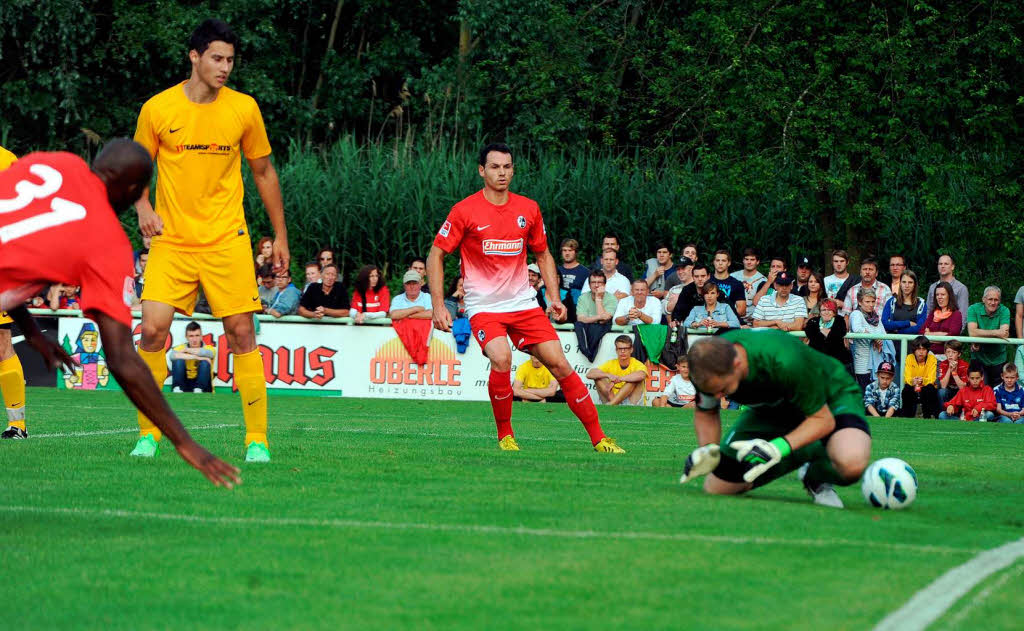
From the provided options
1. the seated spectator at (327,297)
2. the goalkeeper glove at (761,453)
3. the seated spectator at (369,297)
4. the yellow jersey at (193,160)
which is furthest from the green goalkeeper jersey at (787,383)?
the seated spectator at (327,297)

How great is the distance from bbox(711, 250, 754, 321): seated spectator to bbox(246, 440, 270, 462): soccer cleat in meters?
11.3

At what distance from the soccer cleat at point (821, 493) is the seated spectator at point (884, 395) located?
11.7m

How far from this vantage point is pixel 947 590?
5.33 meters

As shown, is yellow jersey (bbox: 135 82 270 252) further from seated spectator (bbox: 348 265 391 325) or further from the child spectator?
the child spectator

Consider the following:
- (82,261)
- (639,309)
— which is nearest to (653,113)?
(639,309)

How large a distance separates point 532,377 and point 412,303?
2197 millimetres

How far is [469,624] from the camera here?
4723 millimetres

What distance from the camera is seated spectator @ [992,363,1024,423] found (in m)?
18.5

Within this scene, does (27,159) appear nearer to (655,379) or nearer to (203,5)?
(655,379)

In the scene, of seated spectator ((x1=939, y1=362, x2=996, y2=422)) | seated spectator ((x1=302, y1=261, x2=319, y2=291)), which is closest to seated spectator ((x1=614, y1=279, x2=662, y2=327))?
seated spectator ((x1=939, y1=362, x2=996, y2=422))

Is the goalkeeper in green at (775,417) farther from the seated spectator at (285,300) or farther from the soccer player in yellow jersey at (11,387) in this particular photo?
the seated spectator at (285,300)

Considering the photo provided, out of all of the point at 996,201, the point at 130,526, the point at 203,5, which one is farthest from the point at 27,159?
the point at 203,5

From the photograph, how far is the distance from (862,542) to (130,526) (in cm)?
336

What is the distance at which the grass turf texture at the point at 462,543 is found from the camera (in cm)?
492
